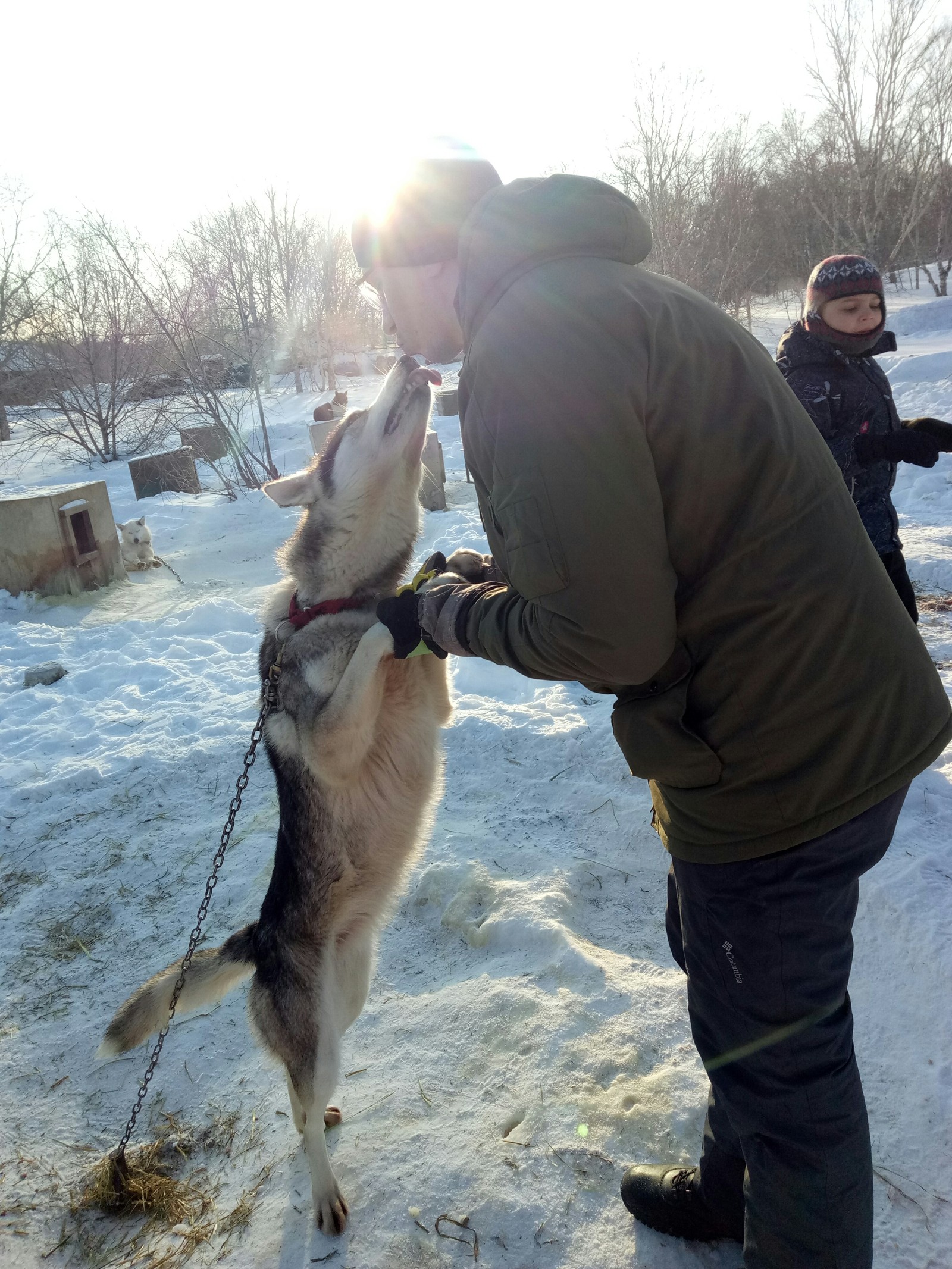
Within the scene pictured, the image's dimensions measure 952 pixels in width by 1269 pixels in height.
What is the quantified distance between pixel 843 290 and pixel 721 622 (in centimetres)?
292

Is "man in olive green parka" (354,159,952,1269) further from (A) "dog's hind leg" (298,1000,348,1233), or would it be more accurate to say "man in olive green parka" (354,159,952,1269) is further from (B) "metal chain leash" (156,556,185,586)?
(B) "metal chain leash" (156,556,185,586)

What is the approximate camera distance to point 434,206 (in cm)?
165

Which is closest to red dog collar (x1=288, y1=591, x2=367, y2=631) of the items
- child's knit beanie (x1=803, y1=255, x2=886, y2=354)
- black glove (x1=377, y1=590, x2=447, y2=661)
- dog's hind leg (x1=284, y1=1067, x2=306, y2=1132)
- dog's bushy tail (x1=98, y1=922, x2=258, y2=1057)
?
black glove (x1=377, y1=590, x2=447, y2=661)

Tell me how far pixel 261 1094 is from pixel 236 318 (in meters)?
15.4

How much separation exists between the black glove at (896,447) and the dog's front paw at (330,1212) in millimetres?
3674

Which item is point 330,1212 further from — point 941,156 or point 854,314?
point 941,156

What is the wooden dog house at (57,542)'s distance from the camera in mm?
9117

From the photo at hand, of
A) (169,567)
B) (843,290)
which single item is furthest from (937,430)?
(169,567)

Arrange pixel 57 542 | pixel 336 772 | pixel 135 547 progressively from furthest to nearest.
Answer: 1. pixel 135 547
2. pixel 57 542
3. pixel 336 772

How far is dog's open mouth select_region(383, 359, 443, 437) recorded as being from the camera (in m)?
2.84

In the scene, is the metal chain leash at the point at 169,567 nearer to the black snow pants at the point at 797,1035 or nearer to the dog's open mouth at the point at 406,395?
the dog's open mouth at the point at 406,395

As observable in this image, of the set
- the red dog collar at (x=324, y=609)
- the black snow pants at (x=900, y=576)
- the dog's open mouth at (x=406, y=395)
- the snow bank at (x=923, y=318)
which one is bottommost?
the black snow pants at (x=900, y=576)

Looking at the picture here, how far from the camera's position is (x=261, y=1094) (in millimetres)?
2838

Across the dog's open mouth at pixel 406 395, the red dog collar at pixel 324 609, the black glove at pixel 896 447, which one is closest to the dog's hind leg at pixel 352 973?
the red dog collar at pixel 324 609
